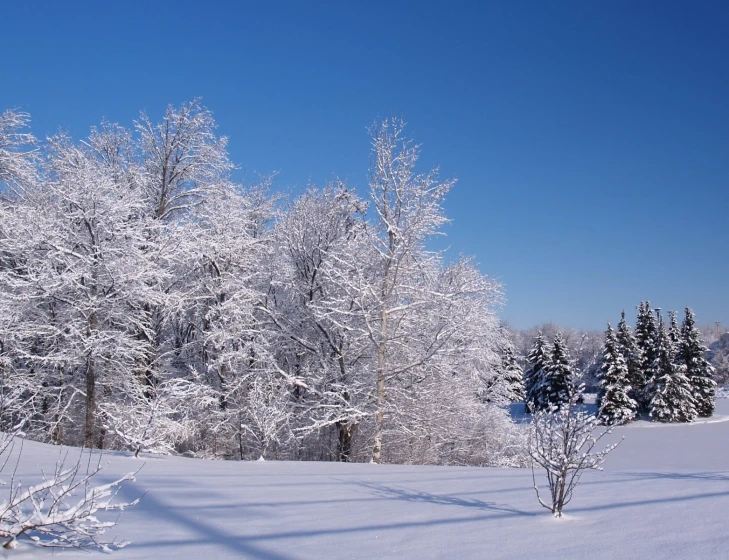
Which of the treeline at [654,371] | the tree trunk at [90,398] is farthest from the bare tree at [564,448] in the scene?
the treeline at [654,371]

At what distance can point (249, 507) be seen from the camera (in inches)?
172

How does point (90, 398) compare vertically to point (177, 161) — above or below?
below

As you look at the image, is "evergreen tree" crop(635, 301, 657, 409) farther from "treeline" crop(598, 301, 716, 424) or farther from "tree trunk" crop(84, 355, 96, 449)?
"tree trunk" crop(84, 355, 96, 449)

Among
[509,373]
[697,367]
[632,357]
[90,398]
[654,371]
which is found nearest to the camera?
[90,398]

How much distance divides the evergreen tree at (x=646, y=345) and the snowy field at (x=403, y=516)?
32816 mm

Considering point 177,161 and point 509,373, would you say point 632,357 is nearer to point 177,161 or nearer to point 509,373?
point 509,373

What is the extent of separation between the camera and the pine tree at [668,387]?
33938mm

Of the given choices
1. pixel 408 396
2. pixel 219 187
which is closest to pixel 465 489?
pixel 408 396

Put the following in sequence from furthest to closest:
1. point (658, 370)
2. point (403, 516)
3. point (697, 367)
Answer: point (697, 367), point (658, 370), point (403, 516)

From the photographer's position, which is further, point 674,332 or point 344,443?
point 674,332

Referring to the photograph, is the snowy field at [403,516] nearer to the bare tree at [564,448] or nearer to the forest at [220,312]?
the bare tree at [564,448]

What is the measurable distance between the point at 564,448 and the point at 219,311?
11.3 m

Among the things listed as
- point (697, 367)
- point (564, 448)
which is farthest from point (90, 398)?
point (697, 367)

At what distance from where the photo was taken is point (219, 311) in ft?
45.8
